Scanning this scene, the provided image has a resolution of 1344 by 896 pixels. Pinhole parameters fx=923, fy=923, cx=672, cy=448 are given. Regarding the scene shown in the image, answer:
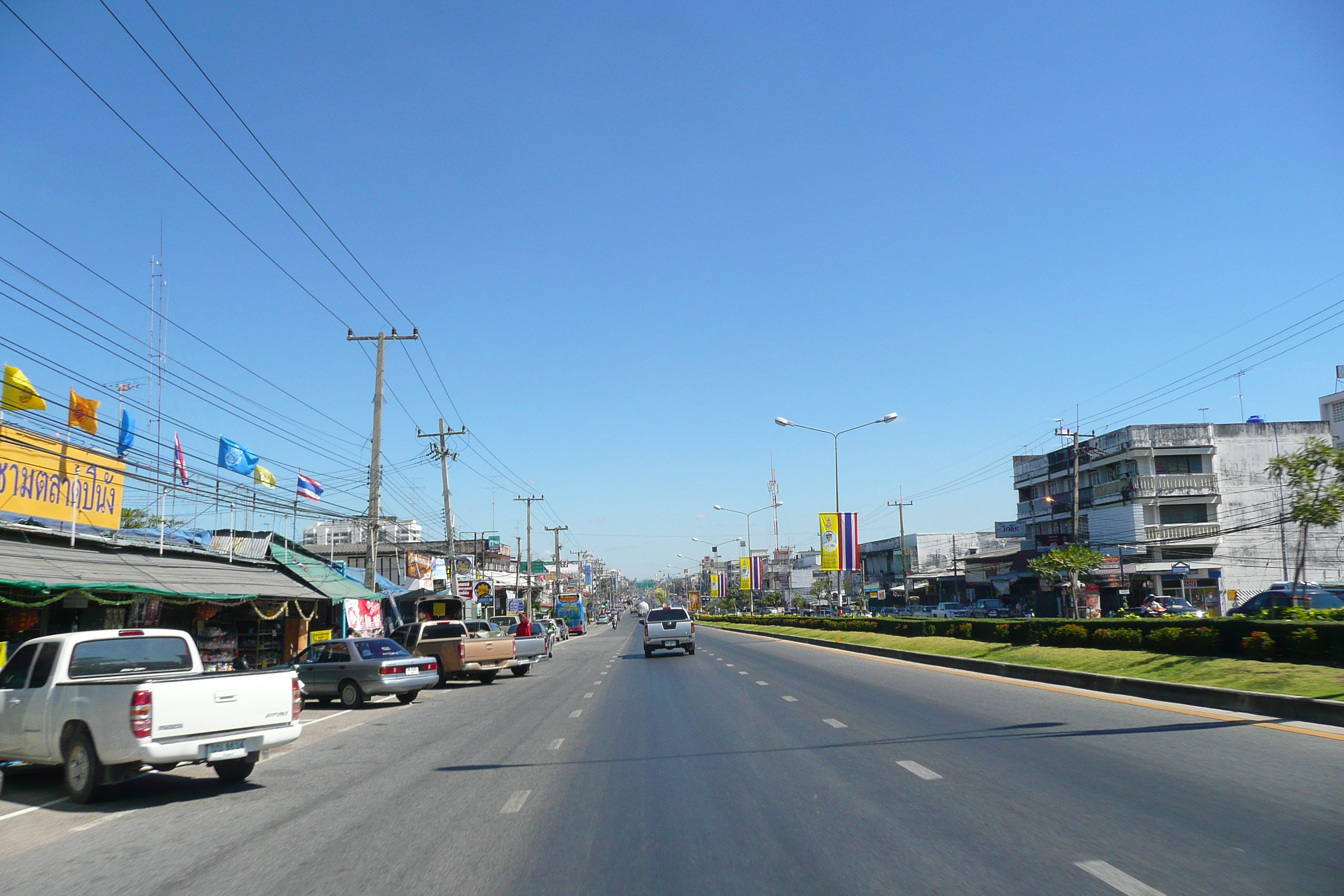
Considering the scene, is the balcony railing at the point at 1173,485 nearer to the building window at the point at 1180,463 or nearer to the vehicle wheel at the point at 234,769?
the building window at the point at 1180,463

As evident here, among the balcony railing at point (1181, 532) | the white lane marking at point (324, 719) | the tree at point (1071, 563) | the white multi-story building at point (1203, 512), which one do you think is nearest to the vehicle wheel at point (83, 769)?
the white lane marking at point (324, 719)

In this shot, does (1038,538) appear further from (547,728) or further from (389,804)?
(389,804)

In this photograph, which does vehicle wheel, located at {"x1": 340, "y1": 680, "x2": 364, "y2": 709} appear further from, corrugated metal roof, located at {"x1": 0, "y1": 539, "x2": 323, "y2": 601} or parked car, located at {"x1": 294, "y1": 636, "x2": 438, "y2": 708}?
corrugated metal roof, located at {"x1": 0, "y1": 539, "x2": 323, "y2": 601}

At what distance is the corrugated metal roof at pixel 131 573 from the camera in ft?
61.0

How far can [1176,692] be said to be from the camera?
1544cm

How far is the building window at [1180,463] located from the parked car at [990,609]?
14.4 m

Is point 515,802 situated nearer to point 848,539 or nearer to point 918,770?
point 918,770

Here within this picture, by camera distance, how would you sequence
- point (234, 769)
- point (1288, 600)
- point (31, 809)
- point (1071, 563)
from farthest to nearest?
Result: 1. point (1071, 563)
2. point (1288, 600)
3. point (234, 769)
4. point (31, 809)

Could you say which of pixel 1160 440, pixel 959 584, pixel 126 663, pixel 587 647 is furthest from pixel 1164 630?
pixel 959 584

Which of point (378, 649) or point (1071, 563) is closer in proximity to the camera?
point (378, 649)

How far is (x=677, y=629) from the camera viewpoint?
3809cm

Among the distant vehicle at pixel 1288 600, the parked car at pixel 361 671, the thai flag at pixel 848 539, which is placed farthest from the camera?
the thai flag at pixel 848 539

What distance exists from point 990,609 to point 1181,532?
1588 cm

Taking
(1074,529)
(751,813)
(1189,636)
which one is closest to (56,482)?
(751,813)
